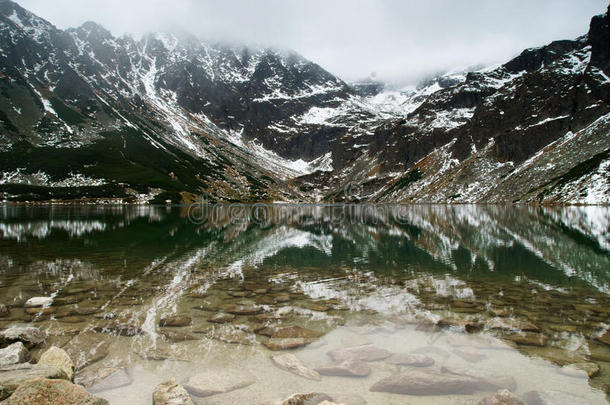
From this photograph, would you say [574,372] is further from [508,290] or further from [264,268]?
[264,268]

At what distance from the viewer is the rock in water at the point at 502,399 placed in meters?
9.12

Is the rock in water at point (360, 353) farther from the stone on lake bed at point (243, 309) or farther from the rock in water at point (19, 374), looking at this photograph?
the rock in water at point (19, 374)

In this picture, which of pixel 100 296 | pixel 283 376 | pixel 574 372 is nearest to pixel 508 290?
pixel 574 372

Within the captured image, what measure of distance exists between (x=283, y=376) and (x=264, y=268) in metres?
18.9

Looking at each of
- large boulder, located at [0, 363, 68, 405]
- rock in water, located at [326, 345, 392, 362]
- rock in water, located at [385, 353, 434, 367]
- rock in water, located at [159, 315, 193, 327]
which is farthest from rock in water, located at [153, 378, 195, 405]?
rock in water, located at [159, 315, 193, 327]

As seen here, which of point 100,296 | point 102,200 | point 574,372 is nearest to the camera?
point 574,372

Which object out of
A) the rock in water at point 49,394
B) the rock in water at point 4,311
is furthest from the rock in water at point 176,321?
the rock in water at point 49,394

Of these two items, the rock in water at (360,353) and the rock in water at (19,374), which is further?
the rock in water at (360,353)

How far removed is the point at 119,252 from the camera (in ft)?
126

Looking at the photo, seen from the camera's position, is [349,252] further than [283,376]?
Yes

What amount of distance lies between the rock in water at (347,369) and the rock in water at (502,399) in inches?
135

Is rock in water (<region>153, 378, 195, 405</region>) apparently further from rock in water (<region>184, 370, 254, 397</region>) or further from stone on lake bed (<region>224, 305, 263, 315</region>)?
stone on lake bed (<region>224, 305, 263, 315</region>)

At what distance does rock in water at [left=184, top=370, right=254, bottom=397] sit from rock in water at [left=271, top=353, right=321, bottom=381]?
1.20m

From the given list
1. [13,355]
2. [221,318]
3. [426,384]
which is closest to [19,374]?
[13,355]
